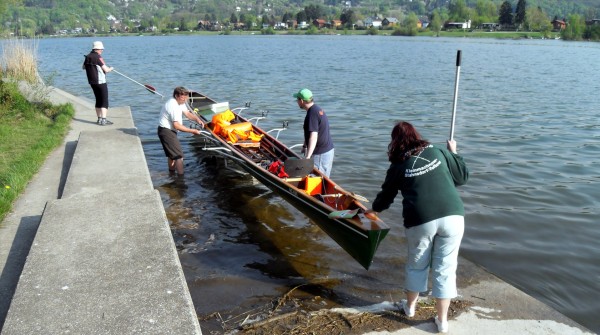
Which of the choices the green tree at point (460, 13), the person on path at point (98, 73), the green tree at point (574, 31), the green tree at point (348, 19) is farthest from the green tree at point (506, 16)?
the person on path at point (98, 73)

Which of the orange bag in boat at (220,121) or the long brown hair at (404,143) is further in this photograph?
the orange bag in boat at (220,121)

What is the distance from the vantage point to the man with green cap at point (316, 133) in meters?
7.30

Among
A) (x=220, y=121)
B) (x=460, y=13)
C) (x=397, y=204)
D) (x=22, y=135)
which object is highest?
(x=460, y=13)

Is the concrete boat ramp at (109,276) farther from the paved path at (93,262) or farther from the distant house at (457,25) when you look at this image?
the distant house at (457,25)

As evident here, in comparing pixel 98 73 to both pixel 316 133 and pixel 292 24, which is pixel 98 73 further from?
pixel 292 24

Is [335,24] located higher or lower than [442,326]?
higher

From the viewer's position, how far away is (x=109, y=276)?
14.8 feet

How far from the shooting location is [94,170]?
7539mm

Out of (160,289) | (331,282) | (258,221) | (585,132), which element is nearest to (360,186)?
(258,221)

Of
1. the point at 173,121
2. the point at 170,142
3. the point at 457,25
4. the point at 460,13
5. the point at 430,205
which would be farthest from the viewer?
the point at 460,13

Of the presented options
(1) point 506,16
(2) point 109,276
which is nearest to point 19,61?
(2) point 109,276

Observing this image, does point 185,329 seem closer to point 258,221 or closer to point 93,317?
point 93,317

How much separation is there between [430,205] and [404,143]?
1.89 ft

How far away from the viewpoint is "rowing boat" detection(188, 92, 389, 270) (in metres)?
5.49
